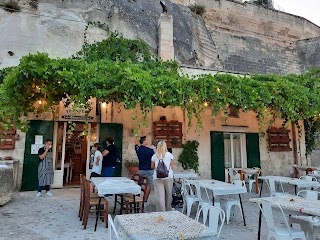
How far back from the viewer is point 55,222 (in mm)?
4672

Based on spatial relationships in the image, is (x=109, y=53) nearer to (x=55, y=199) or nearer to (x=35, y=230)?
(x=55, y=199)

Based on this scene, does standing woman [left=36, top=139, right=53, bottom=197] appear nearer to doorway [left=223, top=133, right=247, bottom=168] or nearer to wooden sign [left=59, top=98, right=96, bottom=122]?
wooden sign [left=59, top=98, right=96, bottom=122]

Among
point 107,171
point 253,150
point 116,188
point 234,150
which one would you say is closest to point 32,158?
point 107,171

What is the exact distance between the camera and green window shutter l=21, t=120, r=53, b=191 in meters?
7.44

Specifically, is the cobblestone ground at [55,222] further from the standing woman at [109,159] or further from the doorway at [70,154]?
the doorway at [70,154]

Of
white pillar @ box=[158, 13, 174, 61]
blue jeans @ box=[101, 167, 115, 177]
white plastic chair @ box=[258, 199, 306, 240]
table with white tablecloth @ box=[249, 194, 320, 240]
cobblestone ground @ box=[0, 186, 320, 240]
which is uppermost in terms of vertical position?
white pillar @ box=[158, 13, 174, 61]

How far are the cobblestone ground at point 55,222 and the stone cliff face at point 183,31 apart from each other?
626 centimetres

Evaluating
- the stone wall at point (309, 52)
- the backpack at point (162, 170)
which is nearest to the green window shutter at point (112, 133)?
the backpack at point (162, 170)

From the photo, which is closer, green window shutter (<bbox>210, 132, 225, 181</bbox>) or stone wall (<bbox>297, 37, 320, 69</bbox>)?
green window shutter (<bbox>210, 132, 225, 181</bbox>)

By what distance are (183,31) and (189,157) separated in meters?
8.12

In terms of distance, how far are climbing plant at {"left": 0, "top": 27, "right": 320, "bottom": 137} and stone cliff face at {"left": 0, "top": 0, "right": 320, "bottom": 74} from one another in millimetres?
3472

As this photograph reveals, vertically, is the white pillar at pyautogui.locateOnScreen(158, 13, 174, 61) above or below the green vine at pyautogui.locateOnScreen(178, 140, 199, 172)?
above

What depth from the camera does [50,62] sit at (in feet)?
18.3

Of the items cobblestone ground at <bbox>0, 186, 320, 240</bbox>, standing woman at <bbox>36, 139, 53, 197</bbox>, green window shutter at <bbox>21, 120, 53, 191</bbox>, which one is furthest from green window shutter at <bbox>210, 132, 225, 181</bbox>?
green window shutter at <bbox>21, 120, 53, 191</bbox>
